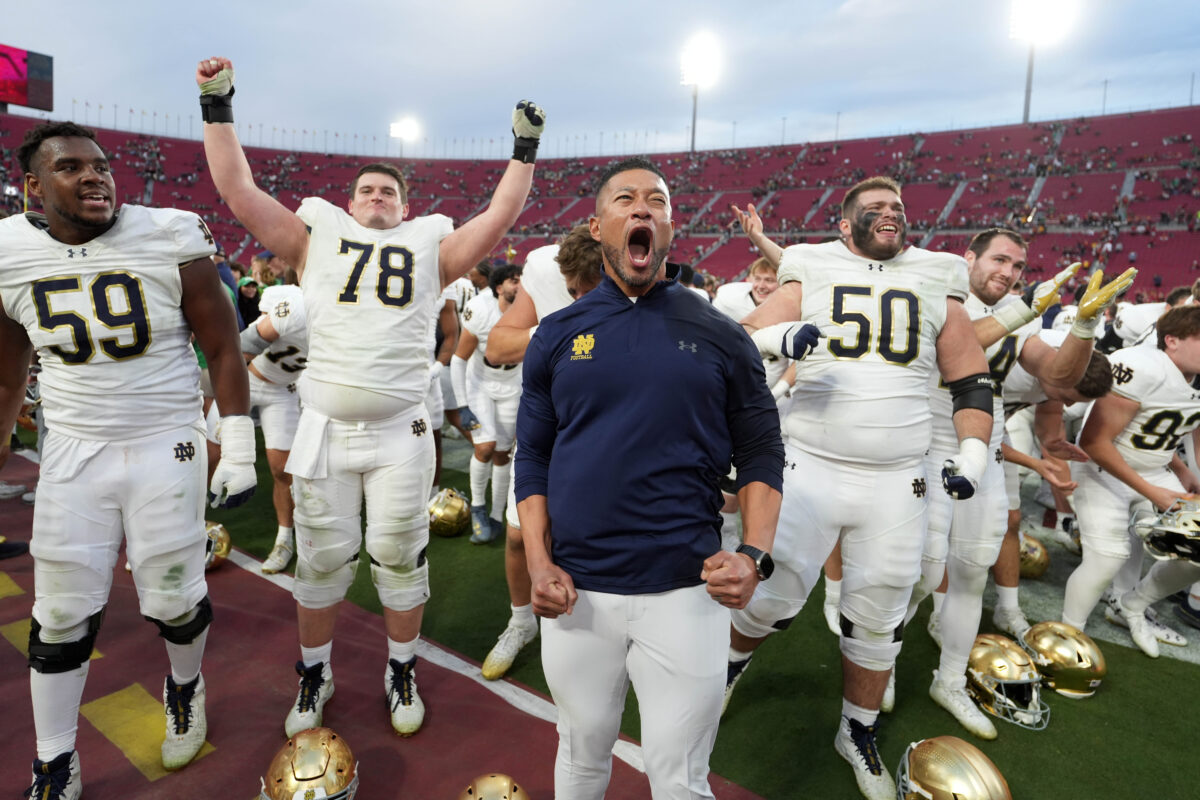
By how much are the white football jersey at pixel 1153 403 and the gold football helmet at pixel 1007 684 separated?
5.43 ft

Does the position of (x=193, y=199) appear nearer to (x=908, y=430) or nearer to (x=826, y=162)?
(x=826, y=162)

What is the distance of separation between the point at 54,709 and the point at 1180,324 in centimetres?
622

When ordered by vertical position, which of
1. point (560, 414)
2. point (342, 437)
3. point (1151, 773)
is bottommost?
point (1151, 773)

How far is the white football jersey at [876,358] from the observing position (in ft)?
9.31

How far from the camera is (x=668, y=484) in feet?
6.10

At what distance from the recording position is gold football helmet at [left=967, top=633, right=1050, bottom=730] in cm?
342

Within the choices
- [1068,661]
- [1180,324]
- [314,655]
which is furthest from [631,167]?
[1180,324]

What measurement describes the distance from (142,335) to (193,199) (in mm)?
50750

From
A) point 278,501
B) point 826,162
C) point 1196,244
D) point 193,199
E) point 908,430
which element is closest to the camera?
point 908,430

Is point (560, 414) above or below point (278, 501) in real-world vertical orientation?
above

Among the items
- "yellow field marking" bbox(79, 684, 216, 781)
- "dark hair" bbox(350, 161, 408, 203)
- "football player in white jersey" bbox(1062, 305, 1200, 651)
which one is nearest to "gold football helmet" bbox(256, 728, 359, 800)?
"yellow field marking" bbox(79, 684, 216, 781)

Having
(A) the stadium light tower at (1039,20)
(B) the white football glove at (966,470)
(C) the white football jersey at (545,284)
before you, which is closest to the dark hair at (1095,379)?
(B) the white football glove at (966,470)

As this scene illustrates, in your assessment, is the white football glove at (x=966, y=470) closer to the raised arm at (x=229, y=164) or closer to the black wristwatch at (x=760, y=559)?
the black wristwatch at (x=760, y=559)

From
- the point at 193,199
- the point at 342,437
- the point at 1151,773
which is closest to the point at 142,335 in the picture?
the point at 342,437
